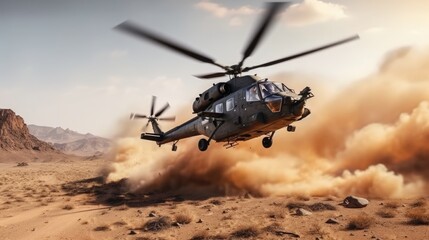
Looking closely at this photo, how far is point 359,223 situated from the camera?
49.6ft

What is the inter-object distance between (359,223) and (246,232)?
4.86m

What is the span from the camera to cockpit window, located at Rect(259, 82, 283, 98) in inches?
536

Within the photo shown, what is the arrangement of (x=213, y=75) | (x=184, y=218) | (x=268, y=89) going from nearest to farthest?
(x=268, y=89) < (x=213, y=75) < (x=184, y=218)

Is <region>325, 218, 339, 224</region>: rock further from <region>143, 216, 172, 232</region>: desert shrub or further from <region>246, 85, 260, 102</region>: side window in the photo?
<region>143, 216, 172, 232</region>: desert shrub

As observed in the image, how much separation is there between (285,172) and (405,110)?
12.9 meters

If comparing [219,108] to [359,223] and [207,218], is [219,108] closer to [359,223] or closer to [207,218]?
[207,218]

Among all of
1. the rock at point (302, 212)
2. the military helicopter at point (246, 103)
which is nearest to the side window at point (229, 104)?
the military helicopter at point (246, 103)

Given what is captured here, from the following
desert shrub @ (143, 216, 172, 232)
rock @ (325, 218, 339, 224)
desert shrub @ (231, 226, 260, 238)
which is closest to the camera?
desert shrub @ (231, 226, 260, 238)

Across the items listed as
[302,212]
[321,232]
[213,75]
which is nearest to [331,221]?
[321,232]

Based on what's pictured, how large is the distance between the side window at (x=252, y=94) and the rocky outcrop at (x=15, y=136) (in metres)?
124

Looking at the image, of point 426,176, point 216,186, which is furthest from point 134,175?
point 426,176

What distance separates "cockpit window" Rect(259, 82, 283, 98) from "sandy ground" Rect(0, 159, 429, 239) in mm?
6033

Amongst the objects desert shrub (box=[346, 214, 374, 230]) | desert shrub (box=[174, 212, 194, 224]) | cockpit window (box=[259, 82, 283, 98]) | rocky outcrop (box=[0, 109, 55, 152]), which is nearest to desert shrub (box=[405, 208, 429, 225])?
desert shrub (box=[346, 214, 374, 230])

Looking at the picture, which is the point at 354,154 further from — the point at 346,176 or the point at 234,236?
the point at 234,236
